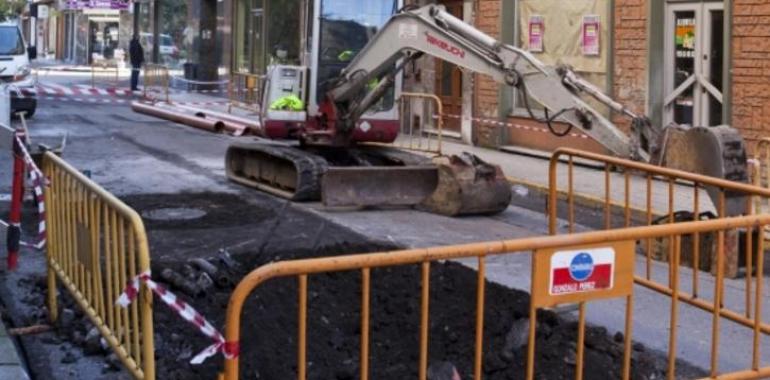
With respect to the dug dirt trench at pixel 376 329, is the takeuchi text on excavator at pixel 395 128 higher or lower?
higher

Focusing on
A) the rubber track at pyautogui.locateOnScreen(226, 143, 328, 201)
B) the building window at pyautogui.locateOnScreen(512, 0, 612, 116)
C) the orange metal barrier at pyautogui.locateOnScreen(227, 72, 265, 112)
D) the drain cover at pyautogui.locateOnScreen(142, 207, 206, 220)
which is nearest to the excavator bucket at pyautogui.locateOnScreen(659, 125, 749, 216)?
the rubber track at pyautogui.locateOnScreen(226, 143, 328, 201)

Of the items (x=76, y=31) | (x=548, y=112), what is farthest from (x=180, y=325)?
(x=76, y=31)

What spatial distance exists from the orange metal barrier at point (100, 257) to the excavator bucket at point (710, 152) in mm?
5228

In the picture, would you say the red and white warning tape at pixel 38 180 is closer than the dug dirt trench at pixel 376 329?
No

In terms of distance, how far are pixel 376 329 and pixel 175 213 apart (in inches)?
223

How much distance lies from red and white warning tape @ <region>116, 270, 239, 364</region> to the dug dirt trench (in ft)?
3.76

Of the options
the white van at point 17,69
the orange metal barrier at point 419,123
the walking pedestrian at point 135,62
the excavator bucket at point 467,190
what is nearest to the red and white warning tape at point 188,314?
the excavator bucket at point 467,190

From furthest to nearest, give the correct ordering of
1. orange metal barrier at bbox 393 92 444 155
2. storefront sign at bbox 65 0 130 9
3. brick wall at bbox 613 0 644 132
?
storefront sign at bbox 65 0 130 9, orange metal barrier at bbox 393 92 444 155, brick wall at bbox 613 0 644 132

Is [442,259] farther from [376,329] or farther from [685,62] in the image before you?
[685,62]

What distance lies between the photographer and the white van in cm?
2250

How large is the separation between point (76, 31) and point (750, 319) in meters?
55.4

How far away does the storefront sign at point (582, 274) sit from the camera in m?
4.85

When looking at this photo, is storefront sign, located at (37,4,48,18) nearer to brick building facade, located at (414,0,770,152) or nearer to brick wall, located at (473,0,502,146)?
brick wall, located at (473,0,502,146)

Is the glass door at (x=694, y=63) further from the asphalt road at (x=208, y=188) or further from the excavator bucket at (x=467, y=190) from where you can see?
the excavator bucket at (x=467, y=190)
